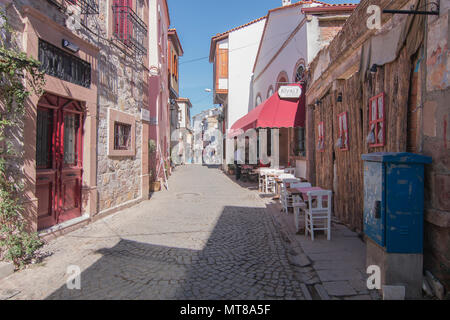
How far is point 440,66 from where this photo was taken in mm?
2783

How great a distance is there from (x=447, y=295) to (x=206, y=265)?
2.55 m

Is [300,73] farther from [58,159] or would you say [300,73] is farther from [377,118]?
[58,159]

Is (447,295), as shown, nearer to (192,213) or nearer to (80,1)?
(192,213)

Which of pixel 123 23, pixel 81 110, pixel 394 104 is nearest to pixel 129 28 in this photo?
pixel 123 23

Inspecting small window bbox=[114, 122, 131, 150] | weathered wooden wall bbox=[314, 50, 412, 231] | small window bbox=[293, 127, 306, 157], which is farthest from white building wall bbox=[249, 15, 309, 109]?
small window bbox=[114, 122, 131, 150]

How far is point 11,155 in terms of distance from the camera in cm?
393

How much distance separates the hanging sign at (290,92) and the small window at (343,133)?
3.64 meters

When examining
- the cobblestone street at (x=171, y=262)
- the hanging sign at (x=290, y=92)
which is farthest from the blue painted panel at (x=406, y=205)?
the hanging sign at (x=290, y=92)

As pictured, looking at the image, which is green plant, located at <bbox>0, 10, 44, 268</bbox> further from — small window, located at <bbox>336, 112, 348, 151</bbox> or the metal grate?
small window, located at <bbox>336, 112, 348, 151</bbox>

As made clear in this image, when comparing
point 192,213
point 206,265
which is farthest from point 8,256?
point 192,213

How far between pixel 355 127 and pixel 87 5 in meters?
5.52

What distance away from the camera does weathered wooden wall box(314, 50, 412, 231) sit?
3.53 metres

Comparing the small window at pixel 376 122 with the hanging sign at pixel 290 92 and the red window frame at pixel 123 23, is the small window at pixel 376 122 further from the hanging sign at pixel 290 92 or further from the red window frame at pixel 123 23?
the red window frame at pixel 123 23

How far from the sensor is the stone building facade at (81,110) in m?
4.43
